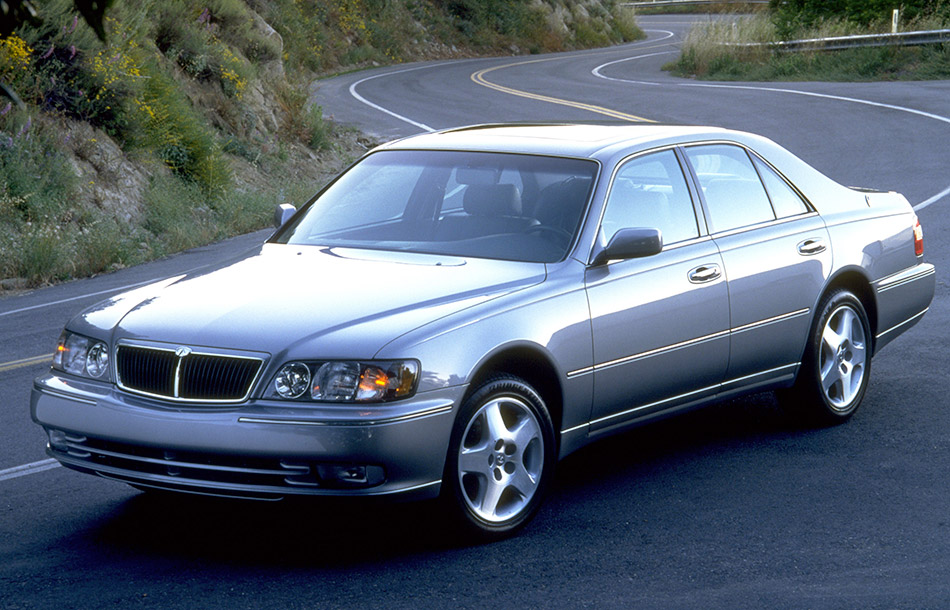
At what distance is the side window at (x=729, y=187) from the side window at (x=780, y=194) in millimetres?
53

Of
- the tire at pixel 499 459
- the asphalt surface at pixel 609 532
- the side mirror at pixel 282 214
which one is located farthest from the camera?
the side mirror at pixel 282 214

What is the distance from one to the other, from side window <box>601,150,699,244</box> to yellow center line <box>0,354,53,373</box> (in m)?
4.49

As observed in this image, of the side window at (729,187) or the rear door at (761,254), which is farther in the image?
the side window at (729,187)

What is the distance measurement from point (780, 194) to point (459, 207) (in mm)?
1843

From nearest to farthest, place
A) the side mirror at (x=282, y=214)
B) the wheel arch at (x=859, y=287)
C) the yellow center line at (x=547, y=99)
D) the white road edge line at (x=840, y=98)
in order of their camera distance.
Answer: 1. the side mirror at (x=282, y=214)
2. the wheel arch at (x=859, y=287)
3. the white road edge line at (x=840, y=98)
4. the yellow center line at (x=547, y=99)

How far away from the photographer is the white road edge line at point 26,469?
6.11 metres

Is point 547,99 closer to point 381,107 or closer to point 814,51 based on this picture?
point 381,107

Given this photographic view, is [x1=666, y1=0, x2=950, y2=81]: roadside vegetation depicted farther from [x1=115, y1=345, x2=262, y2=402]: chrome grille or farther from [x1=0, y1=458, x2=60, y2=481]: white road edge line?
[x1=115, y1=345, x2=262, y2=402]: chrome grille

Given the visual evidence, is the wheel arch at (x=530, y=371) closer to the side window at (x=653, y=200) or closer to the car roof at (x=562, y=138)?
the side window at (x=653, y=200)

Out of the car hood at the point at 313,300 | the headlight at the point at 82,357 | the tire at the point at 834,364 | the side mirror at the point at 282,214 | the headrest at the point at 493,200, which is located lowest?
the tire at the point at 834,364

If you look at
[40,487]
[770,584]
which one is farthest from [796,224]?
[40,487]

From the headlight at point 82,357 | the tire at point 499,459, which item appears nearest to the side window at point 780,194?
the tire at point 499,459

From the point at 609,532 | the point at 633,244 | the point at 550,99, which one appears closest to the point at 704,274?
the point at 633,244

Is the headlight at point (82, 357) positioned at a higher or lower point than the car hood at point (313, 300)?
lower
